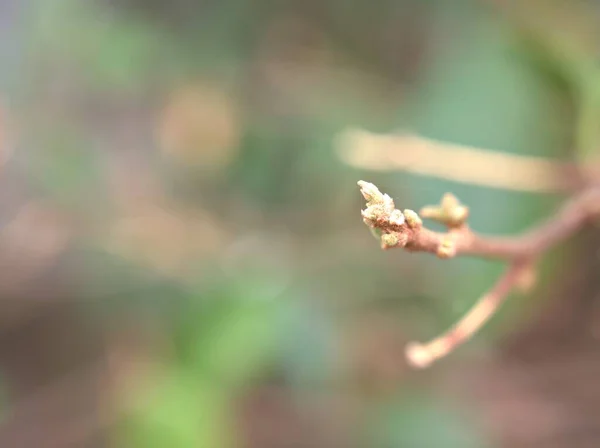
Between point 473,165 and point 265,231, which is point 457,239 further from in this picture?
point 265,231

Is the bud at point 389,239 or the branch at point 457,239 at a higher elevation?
the branch at point 457,239

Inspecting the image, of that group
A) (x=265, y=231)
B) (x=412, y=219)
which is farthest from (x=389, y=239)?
(x=265, y=231)

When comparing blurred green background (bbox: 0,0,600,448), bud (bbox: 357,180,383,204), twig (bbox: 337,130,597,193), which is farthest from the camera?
blurred green background (bbox: 0,0,600,448)

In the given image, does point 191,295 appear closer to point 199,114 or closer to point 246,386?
point 246,386

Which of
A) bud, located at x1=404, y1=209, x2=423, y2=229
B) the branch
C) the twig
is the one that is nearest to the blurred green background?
the twig

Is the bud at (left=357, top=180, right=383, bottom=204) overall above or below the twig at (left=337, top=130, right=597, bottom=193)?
below

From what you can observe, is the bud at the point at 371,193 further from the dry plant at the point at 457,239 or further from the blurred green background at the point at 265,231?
the blurred green background at the point at 265,231

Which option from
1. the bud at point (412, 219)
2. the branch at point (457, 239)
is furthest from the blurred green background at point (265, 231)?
the bud at point (412, 219)

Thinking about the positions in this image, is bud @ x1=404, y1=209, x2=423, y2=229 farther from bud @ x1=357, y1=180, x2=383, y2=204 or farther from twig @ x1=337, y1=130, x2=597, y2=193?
twig @ x1=337, y1=130, x2=597, y2=193
